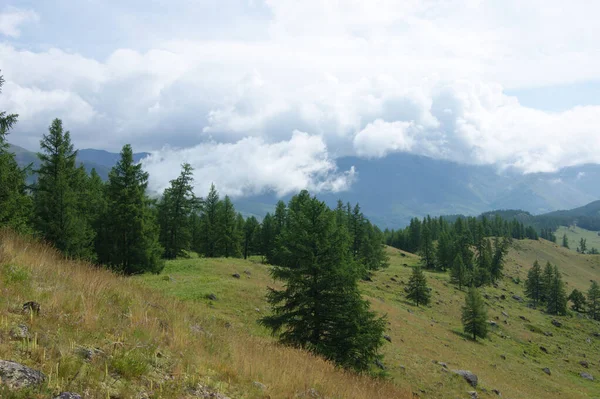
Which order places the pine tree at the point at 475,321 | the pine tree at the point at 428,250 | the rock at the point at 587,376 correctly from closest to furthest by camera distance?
the rock at the point at 587,376
the pine tree at the point at 475,321
the pine tree at the point at 428,250

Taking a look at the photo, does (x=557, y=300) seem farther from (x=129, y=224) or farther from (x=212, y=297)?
(x=129, y=224)

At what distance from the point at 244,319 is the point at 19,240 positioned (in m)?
15.2

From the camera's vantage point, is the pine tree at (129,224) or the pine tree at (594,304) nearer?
the pine tree at (129,224)

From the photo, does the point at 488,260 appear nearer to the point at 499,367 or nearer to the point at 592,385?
the point at 592,385

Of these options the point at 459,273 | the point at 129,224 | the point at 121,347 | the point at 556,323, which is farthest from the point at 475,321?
the point at 121,347

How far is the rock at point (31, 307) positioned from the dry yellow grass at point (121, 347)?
0.09 m

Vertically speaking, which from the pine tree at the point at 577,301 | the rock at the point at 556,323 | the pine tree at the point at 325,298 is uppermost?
the pine tree at the point at 325,298

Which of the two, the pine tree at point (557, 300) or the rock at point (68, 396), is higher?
the rock at point (68, 396)

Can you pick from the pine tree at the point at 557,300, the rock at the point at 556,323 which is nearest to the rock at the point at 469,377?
the rock at the point at 556,323

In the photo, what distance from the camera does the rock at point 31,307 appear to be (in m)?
5.86

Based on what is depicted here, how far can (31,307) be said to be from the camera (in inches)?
232

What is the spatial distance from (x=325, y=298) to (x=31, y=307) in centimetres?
1192

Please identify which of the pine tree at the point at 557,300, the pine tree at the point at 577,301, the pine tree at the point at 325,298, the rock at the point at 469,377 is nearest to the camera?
the pine tree at the point at 325,298

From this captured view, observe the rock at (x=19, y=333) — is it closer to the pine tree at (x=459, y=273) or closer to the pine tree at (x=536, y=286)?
→ the pine tree at (x=459, y=273)
